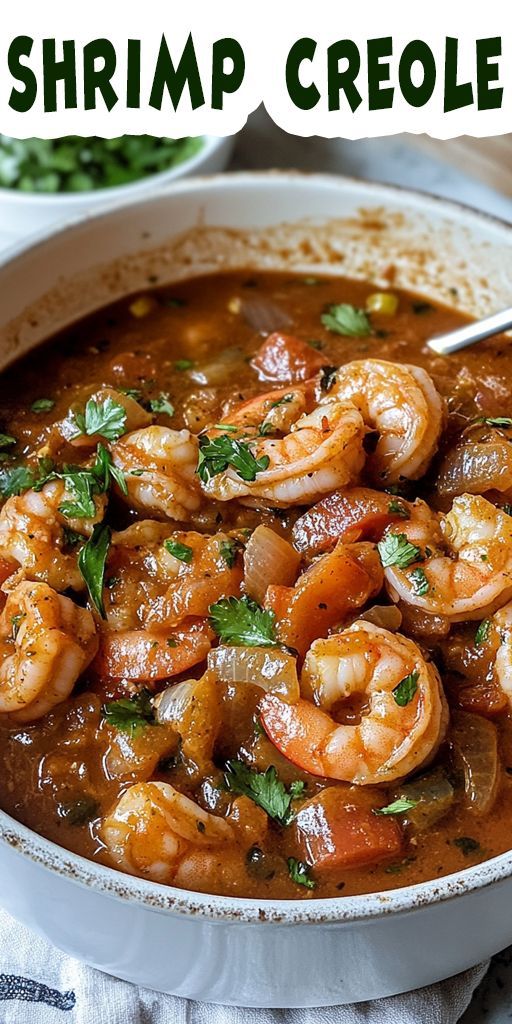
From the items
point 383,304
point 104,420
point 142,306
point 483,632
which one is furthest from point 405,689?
point 142,306

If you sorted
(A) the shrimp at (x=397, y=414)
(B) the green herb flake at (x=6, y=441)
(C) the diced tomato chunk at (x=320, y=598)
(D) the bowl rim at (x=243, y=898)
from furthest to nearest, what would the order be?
(B) the green herb flake at (x=6, y=441) < (A) the shrimp at (x=397, y=414) < (C) the diced tomato chunk at (x=320, y=598) < (D) the bowl rim at (x=243, y=898)

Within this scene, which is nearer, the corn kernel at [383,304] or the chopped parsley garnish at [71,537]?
the chopped parsley garnish at [71,537]

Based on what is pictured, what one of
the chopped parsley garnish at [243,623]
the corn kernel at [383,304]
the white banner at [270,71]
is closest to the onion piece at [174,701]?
the chopped parsley garnish at [243,623]

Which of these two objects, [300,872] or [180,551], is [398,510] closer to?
[180,551]

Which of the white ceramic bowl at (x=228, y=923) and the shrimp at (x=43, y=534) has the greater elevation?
the shrimp at (x=43, y=534)

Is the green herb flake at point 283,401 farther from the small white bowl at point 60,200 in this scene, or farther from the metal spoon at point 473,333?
the small white bowl at point 60,200

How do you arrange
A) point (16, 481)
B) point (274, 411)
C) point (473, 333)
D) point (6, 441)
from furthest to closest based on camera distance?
1. point (473, 333)
2. point (6, 441)
3. point (16, 481)
4. point (274, 411)

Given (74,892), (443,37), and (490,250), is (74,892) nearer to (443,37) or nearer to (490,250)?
(490,250)
